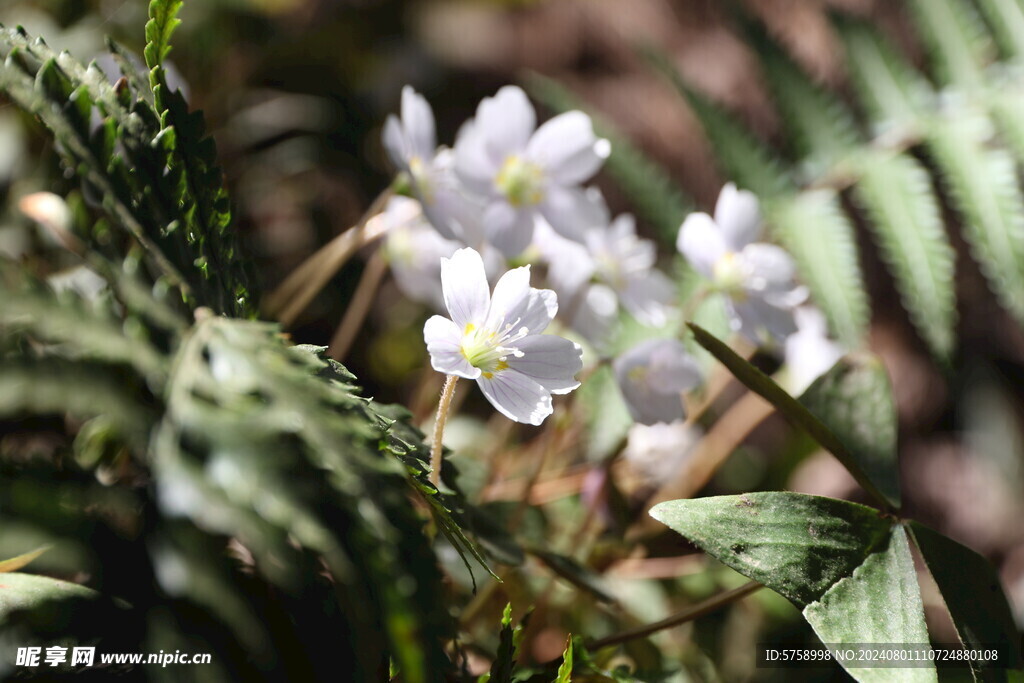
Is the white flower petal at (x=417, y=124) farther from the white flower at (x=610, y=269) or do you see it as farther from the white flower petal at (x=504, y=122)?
the white flower at (x=610, y=269)

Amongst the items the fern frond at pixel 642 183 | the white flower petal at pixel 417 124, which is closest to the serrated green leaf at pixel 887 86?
the fern frond at pixel 642 183

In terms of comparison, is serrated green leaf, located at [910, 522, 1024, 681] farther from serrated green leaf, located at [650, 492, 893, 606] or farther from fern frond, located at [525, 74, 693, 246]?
fern frond, located at [525, 74, 693, 246]

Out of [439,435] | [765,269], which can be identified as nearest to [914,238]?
[765,269]

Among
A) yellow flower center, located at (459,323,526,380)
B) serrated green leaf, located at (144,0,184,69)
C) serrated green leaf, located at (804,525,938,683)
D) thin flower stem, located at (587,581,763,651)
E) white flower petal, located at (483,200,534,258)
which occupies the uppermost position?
white flower petal, located at (483,200,534,258)

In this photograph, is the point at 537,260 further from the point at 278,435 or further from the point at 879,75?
the point at 879,75

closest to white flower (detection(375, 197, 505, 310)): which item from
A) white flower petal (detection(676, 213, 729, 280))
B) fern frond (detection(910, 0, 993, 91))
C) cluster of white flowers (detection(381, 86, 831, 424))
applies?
cluster of white flowers (detection(381, 86, 831, 424))

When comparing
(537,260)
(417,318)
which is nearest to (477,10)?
(417,318)

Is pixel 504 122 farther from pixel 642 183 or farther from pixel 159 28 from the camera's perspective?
pixel 642 183
